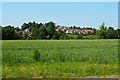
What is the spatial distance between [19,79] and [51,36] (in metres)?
36.4

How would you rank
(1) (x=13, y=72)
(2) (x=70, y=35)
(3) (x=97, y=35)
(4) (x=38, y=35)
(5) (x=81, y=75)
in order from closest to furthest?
(5) (x=81, y=75) → (1) (x=13, y=72) → (4) (x=38, y=35) → (2) (x=70, y=35) → (3) (x=97, y=35)

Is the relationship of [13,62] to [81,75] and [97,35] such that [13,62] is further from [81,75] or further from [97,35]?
[97,35]

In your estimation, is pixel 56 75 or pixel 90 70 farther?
pixel 90 70

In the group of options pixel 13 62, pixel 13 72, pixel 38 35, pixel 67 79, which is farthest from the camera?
pixel 38 35

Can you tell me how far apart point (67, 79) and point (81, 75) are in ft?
4.17

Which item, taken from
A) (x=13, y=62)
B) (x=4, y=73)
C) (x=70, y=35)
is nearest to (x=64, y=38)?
(x=70, y=35)

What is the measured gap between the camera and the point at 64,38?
2094 inches

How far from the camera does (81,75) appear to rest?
9820 millimetres

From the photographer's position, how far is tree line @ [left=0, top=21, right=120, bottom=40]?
101 feet

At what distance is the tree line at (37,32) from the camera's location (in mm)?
30933

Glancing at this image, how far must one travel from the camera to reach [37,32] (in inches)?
1607

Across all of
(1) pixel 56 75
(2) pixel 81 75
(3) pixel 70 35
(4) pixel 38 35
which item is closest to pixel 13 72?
(1) pixel 56 75

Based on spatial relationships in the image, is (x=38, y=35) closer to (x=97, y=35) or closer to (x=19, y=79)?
(x=97, y=35)

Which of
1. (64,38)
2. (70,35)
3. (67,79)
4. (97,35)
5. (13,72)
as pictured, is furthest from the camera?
(97,35)
